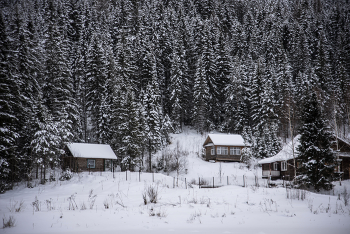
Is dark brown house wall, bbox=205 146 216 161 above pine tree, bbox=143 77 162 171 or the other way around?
the other way around

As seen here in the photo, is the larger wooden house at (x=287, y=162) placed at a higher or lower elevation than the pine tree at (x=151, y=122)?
lower

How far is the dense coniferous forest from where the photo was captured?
2833cm

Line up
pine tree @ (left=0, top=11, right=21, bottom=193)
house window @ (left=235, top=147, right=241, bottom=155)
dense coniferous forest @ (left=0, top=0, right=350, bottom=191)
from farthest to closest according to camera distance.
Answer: house window @ (left=235, top=147, right=241, bottom=155) < dense coniferous forest @ (left=0, top=0, right=350, bottom=191) < pine tree @ (left=0, top=11, right=21, bottom=193)

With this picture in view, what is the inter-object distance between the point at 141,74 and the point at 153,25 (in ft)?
71.2

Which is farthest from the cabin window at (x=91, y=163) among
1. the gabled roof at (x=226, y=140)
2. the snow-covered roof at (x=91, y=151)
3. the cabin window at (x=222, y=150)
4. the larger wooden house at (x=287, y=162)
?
the larger wooden house at (x=287, y=162)

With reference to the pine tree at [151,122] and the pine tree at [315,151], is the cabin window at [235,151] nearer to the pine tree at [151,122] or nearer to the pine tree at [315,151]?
the pine tree at [151,122]

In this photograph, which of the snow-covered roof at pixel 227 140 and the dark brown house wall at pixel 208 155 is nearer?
the snow-covered roof at pixel 227 140

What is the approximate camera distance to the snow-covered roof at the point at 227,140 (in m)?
46.2

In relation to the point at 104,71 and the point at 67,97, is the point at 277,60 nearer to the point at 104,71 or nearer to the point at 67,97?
the point at 104,71

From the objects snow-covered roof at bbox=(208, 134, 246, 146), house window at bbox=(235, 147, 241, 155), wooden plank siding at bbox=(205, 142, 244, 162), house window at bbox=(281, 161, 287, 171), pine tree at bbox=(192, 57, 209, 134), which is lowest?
house window at bbox=(281, 161, 287, 171)

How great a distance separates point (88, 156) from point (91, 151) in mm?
1155

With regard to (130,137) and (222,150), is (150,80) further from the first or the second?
(222,150)

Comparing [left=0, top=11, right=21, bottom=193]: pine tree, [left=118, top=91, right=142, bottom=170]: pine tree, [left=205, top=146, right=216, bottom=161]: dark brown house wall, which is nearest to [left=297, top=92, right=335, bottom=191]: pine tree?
[left=118, top=91, right=142, bottom=170]: pine tree

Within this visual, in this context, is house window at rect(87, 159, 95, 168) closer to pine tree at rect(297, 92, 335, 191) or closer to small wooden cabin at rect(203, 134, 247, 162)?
small wooden cabin at rect(203, 134, 247, 162)
